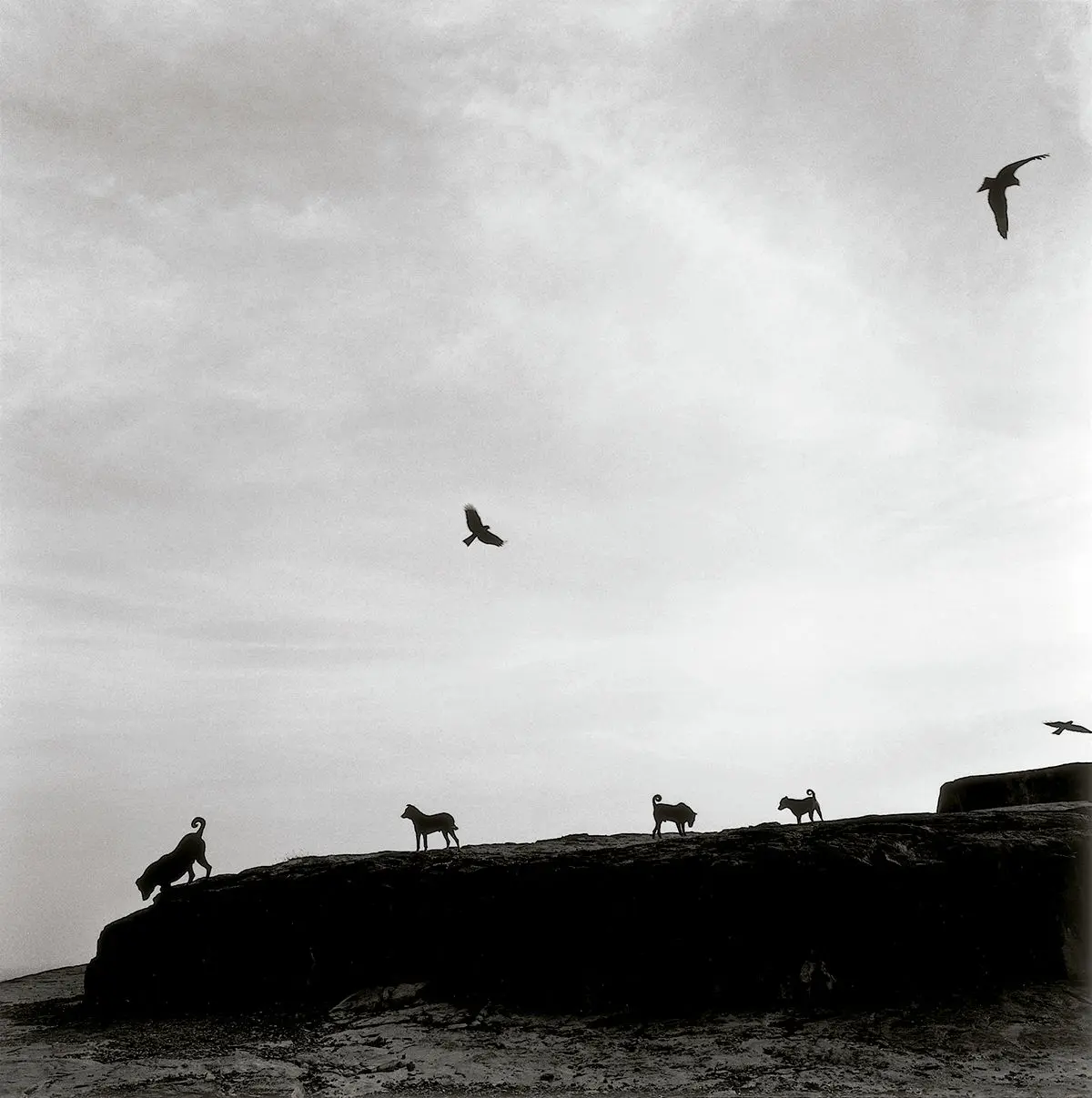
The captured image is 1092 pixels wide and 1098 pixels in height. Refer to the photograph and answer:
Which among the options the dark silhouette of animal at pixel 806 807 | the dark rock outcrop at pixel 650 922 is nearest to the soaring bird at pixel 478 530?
the dark rock outcrop at pixel 650 922

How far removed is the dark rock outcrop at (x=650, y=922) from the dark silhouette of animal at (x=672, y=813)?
0.89m

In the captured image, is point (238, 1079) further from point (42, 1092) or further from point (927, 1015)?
point (927, 1015)

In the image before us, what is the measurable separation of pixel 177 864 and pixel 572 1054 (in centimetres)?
950

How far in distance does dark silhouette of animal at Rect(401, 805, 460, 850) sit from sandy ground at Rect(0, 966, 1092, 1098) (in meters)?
4.68

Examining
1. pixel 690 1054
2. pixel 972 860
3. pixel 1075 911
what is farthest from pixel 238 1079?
pixel 1075 911

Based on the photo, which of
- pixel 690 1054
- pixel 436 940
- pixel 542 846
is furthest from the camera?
pixel 542 846

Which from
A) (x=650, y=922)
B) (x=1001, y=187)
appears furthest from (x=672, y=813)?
(x=1001, y=187)

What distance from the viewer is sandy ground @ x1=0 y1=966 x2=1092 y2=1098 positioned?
1311cm

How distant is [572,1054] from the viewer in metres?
14.9

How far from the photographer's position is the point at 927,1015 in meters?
15.1

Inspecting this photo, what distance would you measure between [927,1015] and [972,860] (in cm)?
334

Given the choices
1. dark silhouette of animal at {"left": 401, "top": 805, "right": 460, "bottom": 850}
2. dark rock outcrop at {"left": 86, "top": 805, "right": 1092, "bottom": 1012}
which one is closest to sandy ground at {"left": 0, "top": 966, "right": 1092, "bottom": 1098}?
dark rock outcrop at {"left": 86, "top": 805, "right": 1092, "bottom": 1012}

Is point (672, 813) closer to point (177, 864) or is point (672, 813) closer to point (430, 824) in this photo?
point (430, 824)

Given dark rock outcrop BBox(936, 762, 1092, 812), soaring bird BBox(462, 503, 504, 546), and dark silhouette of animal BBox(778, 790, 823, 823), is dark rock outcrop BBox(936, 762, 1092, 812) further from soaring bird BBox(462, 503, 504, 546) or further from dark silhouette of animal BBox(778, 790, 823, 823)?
soaring bird BBox(462, 503, 504, 546)
